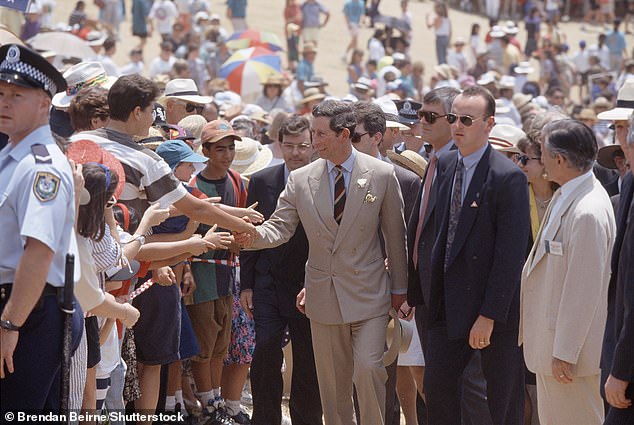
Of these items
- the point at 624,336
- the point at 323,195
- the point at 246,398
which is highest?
the point at 624,336

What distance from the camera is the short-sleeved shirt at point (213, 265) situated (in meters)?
7.91

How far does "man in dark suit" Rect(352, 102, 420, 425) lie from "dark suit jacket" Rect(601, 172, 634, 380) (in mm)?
2439

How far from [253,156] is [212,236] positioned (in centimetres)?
287

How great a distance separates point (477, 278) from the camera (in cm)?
627

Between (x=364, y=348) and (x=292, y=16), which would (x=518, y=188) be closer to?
(x=364, y=348)

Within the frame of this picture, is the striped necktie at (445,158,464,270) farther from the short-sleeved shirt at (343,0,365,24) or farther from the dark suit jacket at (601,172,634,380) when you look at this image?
the short-sleeved shirt at (343,0,365,24)

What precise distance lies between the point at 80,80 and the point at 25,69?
10.9 ft

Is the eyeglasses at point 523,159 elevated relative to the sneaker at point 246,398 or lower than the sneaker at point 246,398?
elevated

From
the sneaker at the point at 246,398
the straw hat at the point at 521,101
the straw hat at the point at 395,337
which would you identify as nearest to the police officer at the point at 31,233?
the straw hat at the point at 395,337

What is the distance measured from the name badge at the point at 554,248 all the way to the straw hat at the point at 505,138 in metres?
2.57

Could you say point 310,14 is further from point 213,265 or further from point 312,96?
point 213,265

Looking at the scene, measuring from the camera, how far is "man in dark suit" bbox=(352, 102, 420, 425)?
7.43m

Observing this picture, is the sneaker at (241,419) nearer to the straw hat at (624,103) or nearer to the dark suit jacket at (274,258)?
the dark suit jacket at (274,258)

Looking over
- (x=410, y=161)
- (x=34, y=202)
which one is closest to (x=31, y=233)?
(x=34, y=202)
